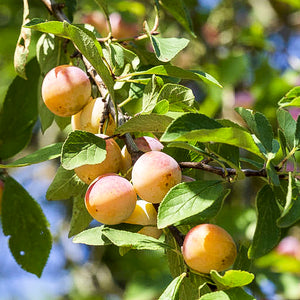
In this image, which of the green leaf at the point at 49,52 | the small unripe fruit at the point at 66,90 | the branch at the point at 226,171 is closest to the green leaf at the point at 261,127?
the branch at the point at 226,171

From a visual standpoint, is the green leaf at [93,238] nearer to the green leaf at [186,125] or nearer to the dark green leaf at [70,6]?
the green leaf at [186,125]

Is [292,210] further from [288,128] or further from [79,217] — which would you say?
[79,217]

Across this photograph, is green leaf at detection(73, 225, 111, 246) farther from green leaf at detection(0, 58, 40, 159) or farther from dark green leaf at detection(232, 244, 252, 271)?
green leaf at detection(0, 58, 40, 159)

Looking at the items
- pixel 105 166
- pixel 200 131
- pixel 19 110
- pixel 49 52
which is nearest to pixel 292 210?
pixel 200 131

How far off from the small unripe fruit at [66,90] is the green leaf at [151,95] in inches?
3.9

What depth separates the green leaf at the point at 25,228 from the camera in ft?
3.22

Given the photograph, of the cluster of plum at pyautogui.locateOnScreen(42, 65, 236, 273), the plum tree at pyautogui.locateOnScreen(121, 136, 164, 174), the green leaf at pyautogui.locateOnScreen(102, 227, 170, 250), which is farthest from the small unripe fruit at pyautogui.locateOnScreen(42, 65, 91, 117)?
the green leaf at pyautogui.locateOnScreen(102, 227, 170, 250)

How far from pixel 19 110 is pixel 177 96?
488 mm

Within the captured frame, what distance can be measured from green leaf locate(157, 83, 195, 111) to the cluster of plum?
0.20ft

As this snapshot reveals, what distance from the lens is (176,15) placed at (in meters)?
1.05

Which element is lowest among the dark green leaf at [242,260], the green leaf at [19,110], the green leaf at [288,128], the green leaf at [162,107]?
the green leaf at [19,110]

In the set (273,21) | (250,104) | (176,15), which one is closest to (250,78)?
(250,104)

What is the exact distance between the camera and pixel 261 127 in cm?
67

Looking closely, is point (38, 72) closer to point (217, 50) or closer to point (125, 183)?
point (125, 183)
